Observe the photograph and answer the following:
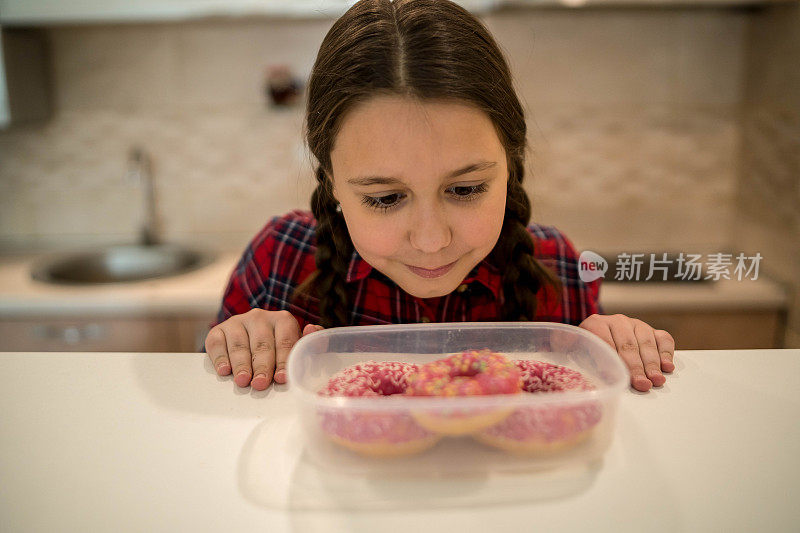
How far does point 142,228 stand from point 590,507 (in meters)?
1.83

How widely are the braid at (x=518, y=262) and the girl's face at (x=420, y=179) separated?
0.18 m

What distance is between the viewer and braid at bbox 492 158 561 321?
92cm

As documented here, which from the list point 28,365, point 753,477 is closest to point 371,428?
point 753,477

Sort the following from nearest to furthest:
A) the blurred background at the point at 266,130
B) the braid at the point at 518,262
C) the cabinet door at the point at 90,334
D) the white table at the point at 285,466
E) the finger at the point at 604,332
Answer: the white table at the point at 285,466 → the finger at the point at 604,332 → the braid at the point at 518,262 → the cabinet door at the point at 90,334 → the blurred background at the point at 266,130

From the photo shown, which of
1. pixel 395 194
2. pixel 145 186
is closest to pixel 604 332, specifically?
pixel 395 194

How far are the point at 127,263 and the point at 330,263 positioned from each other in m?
1.25

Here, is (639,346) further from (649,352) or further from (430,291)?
(430,291)

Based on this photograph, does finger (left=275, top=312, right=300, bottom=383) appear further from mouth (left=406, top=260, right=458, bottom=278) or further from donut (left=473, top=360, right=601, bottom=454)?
donut (left=473, top=360, right=601, bottom=454)

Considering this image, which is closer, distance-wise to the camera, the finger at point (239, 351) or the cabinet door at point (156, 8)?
the finger at point (239, 351)

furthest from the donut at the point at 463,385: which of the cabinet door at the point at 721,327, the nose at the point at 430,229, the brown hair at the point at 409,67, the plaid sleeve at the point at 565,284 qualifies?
the cabinet door at the point at 721,327

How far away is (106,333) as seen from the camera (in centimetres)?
159

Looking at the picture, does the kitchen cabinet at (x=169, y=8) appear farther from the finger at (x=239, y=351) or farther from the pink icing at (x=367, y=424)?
the pink icing at (x=367, y=424)

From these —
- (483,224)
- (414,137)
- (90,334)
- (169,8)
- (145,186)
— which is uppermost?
(169,8)

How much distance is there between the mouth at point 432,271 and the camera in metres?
0.77
